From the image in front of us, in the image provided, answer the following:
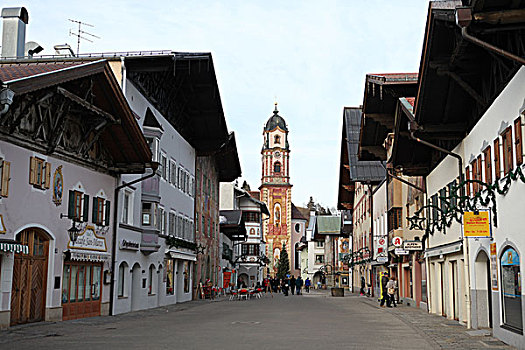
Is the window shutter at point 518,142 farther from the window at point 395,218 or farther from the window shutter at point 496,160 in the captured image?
the window at point 395,218

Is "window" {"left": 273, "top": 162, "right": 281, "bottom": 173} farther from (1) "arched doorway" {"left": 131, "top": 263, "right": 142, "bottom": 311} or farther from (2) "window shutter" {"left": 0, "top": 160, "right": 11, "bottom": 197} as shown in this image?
(2) "window shutter" {"left": 0, "top": 160, "right": 11, "bottom": 197}

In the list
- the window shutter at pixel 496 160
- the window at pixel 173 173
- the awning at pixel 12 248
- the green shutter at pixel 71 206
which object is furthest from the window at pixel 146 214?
the window shutter at pixel 496 160

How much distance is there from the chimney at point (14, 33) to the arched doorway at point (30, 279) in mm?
10388

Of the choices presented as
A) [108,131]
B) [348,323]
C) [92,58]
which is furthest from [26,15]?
[348,323]

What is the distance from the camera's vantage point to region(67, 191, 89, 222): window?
73.4ft

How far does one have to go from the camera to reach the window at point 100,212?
2451 cm

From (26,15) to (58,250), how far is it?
1146 cm

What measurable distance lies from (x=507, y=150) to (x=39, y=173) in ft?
42.9

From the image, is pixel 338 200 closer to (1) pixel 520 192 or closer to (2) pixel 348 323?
(2) pixel 348 323

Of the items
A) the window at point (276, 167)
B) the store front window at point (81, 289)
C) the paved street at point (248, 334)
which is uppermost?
the window at point (276, 167)

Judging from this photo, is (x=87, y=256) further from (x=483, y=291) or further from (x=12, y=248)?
(x=483, y=291)

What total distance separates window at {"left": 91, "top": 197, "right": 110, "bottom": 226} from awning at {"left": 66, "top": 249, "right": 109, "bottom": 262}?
1153mm

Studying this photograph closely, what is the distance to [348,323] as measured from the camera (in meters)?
22.1

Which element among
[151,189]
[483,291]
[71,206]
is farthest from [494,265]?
[151,189]
